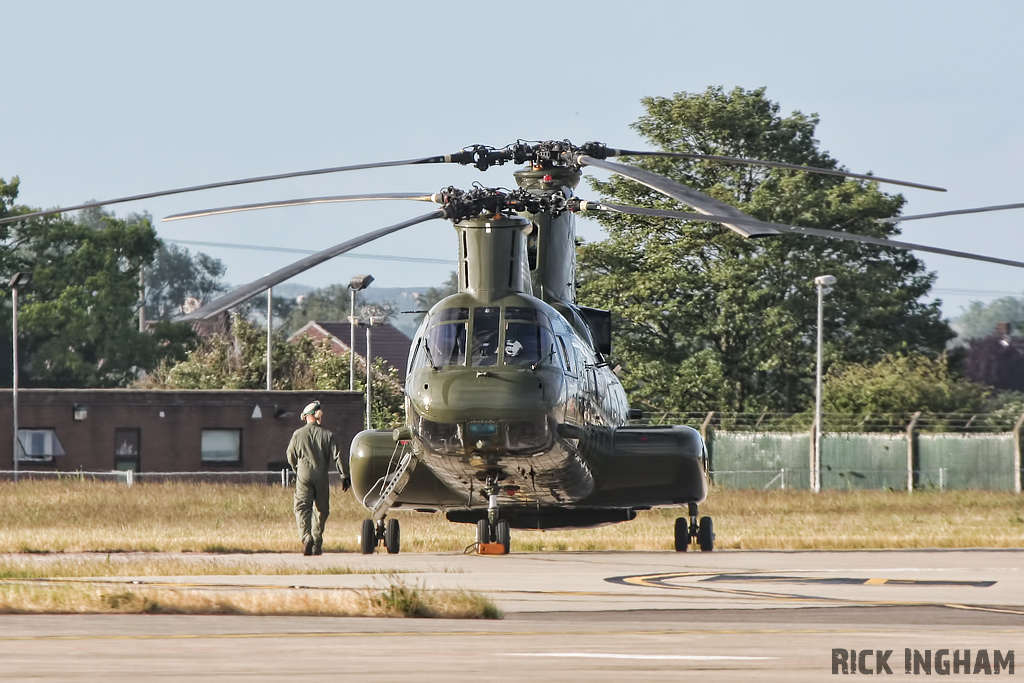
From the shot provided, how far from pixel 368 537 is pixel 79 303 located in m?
64.4

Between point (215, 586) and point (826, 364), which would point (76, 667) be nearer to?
point (215, 586)

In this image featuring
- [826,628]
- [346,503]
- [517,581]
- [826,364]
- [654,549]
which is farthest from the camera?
[826,364]

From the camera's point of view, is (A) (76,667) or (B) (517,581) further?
(B) (517,581)

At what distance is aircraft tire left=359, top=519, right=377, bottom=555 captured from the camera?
2033 centimetres

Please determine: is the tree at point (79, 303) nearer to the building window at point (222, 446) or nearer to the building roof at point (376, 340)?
the building window at point (222, 446)

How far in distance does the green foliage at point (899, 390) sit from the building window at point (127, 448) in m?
25.9

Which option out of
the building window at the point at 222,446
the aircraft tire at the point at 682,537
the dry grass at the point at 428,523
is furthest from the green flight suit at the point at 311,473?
the building window at the point at 222,446

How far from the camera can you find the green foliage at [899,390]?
56.8 metres

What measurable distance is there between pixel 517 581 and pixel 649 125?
51.4 meters

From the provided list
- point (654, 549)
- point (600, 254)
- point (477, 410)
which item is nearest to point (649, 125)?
point (600, 254)

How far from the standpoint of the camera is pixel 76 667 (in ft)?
25.6

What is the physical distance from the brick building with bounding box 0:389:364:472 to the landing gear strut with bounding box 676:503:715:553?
33.7 m

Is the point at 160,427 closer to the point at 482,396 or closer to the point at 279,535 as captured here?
the point at 279,535

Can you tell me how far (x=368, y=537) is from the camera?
802 inches
